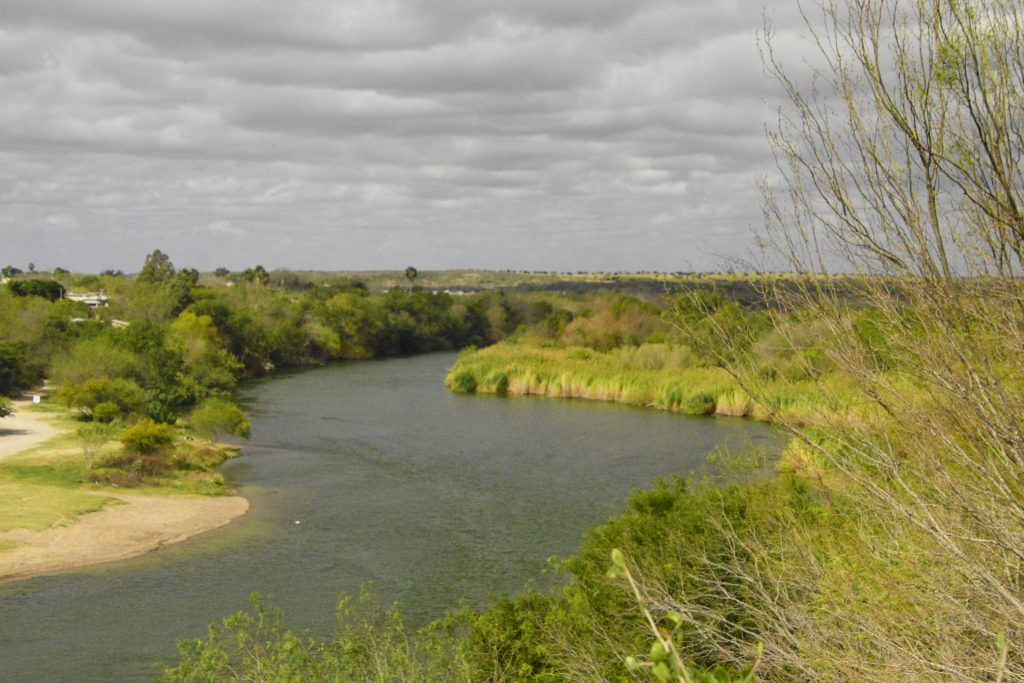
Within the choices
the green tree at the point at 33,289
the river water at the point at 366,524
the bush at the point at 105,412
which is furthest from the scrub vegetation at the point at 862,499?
the green tree at the point at 33,289

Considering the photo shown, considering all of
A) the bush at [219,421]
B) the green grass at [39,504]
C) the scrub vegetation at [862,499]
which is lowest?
the green grass at [39,504]

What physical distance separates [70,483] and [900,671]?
24.1m

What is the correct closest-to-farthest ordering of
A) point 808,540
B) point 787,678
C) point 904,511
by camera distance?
point 904,511
point 787,678
point 808,540

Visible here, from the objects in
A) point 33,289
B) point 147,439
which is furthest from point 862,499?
point 33,289

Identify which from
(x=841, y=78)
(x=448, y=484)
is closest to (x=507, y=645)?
(x=841, y=78)

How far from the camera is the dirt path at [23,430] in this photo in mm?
29750

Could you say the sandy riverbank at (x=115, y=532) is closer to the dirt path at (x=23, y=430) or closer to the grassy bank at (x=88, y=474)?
the grassy bank at (x=88, y=474)

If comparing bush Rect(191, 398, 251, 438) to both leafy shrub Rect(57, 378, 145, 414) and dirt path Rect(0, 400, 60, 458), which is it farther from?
dirt path Rect(0, 400, 60, 458)

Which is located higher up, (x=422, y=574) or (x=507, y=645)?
(x=507, y=645)

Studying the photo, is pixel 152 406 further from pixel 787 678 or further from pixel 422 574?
pixel 787 678

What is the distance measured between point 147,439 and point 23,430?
7.35m

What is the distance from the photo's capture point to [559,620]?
11648mm

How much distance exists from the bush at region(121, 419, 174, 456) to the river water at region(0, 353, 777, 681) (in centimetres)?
218

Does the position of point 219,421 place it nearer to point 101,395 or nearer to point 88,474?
point 101,395
